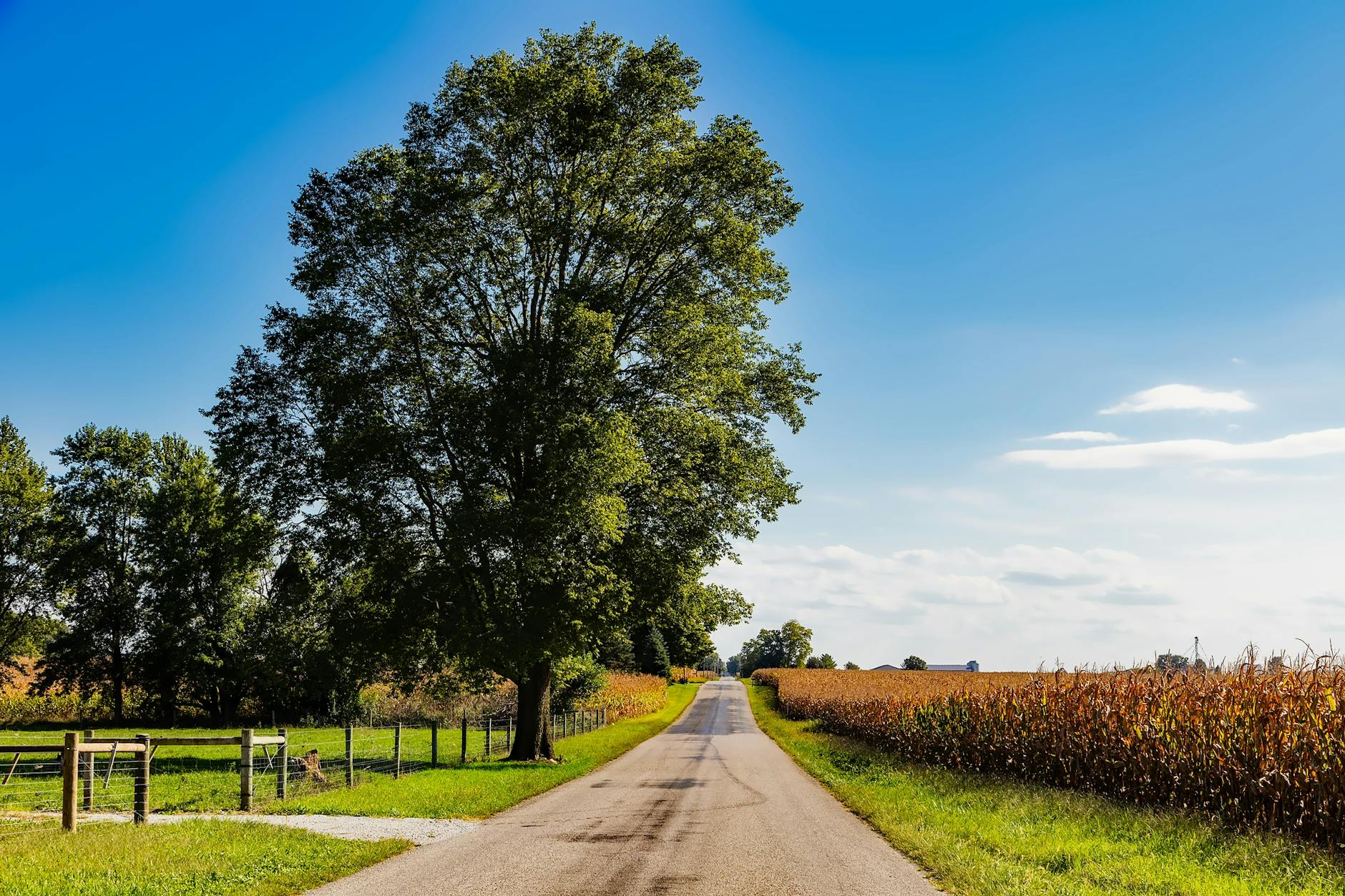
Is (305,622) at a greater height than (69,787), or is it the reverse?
(305,622)

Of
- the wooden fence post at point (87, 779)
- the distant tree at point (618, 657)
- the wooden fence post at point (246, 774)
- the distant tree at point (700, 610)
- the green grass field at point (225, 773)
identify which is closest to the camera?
the wooden fence post at point (87, 779)

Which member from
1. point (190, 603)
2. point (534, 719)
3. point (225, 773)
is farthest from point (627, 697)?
point (225, 773)

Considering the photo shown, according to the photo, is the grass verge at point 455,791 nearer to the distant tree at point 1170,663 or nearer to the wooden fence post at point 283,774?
the wooden fence post at point 283,774

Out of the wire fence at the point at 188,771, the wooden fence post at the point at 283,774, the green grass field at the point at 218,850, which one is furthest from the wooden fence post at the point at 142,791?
the wooden fence post at the point at 283,774

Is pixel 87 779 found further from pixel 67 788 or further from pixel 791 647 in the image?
pixel 791 647

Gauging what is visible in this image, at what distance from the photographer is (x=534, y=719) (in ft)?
94.0

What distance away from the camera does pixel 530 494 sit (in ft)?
83.1

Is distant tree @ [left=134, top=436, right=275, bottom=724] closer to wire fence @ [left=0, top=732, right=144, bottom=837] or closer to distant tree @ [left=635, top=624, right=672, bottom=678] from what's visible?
wire fence @ [left=0, top=732, right=144, bottom=837]

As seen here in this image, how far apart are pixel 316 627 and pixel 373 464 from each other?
285 inches

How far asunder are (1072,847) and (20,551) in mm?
58200

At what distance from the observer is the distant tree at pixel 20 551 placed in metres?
51.7

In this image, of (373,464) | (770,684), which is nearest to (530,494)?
(373,464)

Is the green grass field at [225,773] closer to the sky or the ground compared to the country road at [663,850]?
closer to the ground

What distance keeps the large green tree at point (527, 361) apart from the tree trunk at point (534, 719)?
3.5 inches
